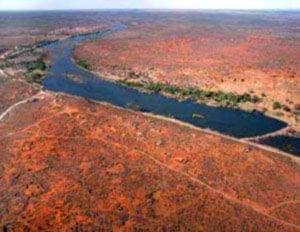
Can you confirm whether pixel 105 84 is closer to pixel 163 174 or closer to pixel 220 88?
pixel 220 88

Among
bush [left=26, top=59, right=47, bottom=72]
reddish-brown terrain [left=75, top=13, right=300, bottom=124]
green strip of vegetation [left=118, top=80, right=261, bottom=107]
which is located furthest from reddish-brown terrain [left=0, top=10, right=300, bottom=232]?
bush [left=26, top=59, right=47, bottom=72]

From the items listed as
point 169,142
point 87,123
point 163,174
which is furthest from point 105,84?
point 163,174

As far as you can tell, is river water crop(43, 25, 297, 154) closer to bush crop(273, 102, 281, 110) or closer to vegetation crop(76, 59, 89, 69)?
vegetation crop(76, 59, 89, 69)

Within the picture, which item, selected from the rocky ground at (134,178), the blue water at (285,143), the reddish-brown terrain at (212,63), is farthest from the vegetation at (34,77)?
the blue water at (285,143)

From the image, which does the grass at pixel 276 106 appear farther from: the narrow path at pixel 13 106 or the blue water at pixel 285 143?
the narrow path at pixel 13 106

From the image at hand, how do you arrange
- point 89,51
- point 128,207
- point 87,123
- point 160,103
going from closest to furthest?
point 128,207, point 87,123, point 160,103, point 89,51

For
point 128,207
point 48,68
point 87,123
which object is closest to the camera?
point 128,207
